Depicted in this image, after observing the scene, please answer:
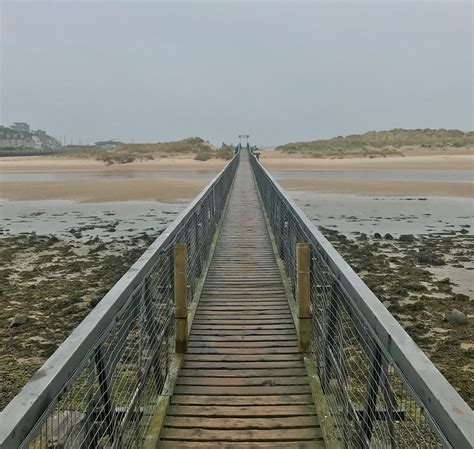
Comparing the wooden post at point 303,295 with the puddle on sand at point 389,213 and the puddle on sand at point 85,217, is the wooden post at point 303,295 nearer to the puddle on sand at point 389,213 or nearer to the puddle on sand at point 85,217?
the puddle on sand at point 389,213

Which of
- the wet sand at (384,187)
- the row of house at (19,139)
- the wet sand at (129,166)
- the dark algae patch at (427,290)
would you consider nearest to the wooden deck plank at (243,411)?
the dark algae patch at (427,290)

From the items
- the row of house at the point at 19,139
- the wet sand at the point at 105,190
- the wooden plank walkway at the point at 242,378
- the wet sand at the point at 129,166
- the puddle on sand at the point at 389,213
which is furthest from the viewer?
the row of house at the point at 19,139

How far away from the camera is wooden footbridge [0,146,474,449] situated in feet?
6.64

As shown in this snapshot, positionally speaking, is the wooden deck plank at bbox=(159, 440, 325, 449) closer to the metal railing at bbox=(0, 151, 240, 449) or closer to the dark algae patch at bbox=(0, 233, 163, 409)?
the metal railing at bbox=(0, 151, 240, 449)

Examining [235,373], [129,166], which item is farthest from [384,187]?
[129,166]

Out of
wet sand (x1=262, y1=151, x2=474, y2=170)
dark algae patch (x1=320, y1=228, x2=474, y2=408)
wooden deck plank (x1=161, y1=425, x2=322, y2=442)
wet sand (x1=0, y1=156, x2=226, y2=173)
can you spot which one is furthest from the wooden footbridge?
wet sand (x1=0, y1=156, x2=226, y2=173)

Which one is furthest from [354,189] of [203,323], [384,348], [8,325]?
[384,348]

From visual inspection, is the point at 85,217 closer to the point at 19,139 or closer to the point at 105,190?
the point at 105,190

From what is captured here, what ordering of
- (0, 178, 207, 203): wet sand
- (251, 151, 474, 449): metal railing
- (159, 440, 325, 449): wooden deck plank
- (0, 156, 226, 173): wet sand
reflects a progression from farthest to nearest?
(0, 156, 226, 173): wet sand
(0, 178, 207, 203): wet sand
(159, 440, 325, 449): wooden deck plank
(251, 151, 474, 449): metal railing

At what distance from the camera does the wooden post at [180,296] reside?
4688mm

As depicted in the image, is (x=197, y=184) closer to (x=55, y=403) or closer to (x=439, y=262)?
(x=439, y=262)

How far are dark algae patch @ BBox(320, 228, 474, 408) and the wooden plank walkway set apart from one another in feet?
8.56

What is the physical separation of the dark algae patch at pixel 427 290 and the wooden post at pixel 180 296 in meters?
3.45

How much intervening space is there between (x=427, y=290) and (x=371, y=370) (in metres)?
8.78
